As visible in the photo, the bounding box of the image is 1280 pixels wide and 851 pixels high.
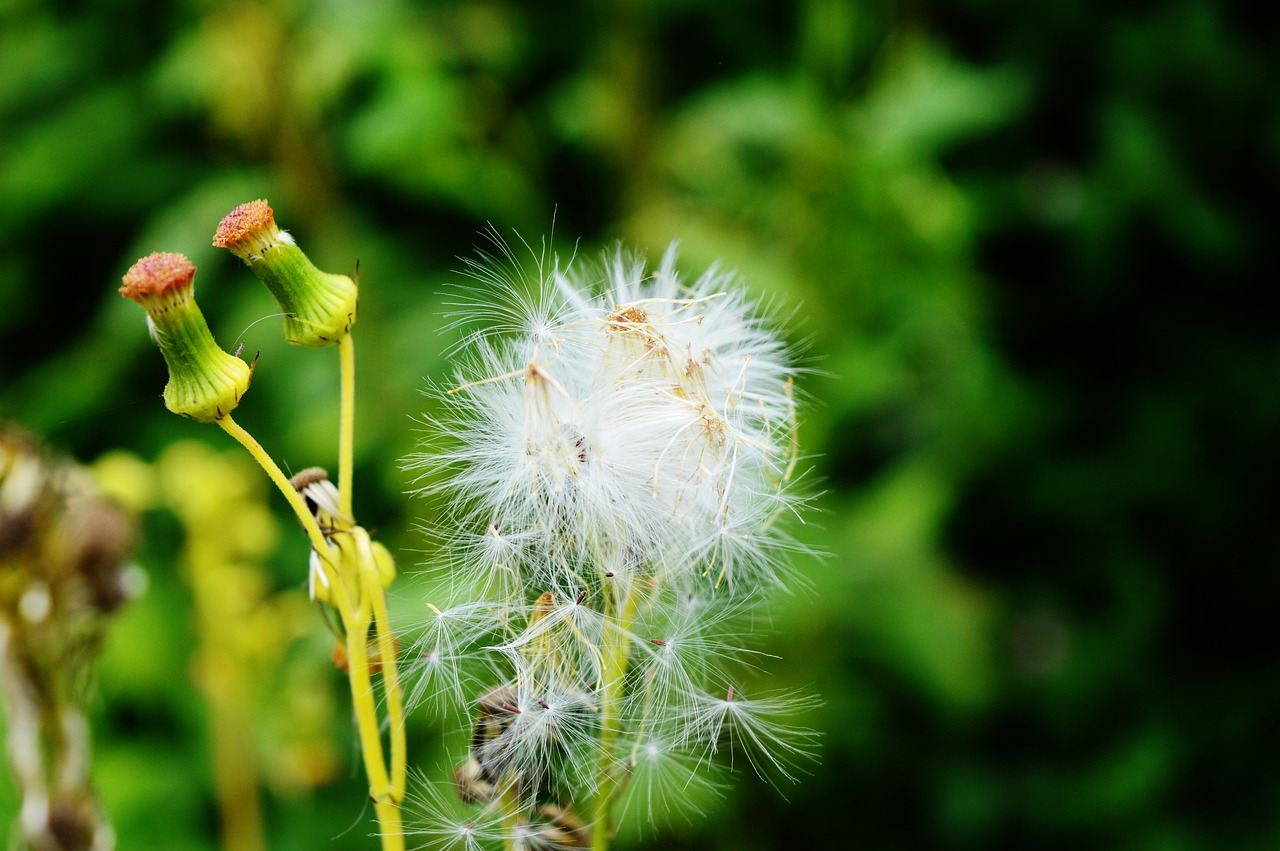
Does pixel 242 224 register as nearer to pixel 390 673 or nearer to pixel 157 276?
pixel 157 276

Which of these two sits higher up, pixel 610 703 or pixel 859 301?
pixel 859 301

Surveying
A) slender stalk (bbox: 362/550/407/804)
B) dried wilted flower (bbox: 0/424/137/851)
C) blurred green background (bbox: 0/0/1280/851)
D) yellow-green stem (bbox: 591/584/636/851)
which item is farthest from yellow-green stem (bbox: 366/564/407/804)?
blurred green background (bbox: 0/0/1280/851)

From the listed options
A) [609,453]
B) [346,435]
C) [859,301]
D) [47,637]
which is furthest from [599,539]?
[859,301]

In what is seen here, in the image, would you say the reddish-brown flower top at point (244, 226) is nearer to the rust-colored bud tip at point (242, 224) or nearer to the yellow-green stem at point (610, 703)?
the rust-colored bud tip at point (242, 224)

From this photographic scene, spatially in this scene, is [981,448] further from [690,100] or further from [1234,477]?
[690,100]

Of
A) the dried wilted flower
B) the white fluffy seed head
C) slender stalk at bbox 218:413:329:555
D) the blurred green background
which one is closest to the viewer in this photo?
slender stalk at bbox 218:413:329:555

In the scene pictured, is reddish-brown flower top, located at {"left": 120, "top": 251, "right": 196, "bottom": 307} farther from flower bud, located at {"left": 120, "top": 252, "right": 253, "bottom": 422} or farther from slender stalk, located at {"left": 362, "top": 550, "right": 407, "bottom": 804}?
slender stalk, located at {"left": 362, "top": 550, "right": 407, "bottom": 804}

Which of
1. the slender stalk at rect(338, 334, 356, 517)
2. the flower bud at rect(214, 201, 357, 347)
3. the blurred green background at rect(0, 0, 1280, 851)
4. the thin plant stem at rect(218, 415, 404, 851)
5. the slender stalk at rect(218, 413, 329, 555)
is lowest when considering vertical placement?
the thin plant stem at rect(218, 415, 404, 851)

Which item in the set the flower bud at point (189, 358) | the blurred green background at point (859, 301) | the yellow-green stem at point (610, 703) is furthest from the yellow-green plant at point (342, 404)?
the blurred green background at point (859, 301)
